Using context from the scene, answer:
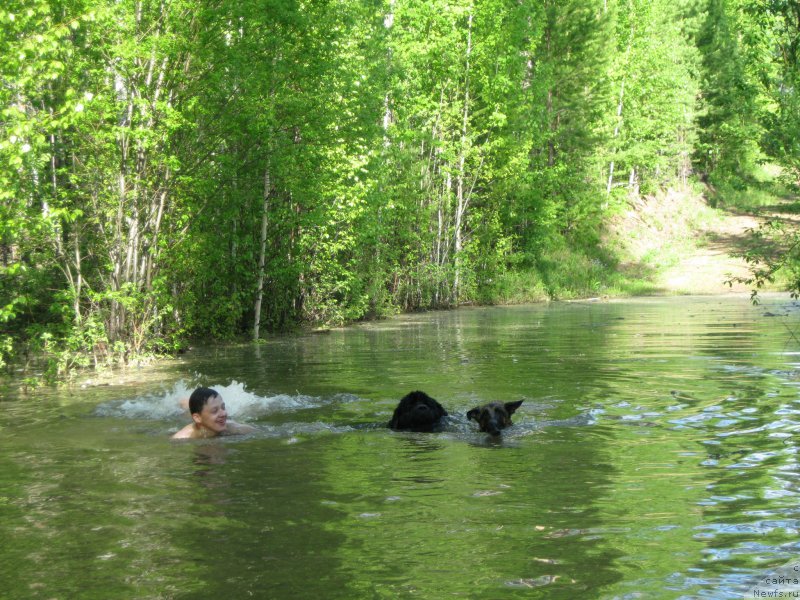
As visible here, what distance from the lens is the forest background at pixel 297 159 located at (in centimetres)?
1530

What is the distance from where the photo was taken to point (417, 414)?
1014 centimetres

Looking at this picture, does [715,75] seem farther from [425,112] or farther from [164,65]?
[164,65]

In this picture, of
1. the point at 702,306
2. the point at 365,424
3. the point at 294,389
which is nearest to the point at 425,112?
the point at 702,306

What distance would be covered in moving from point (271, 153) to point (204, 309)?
408 cm

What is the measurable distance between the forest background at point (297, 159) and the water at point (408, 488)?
3084mm

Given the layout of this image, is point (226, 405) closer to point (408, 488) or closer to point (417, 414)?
point (417, 414)

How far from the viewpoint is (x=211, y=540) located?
5.88 metres

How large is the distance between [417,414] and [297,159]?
13.1 metres

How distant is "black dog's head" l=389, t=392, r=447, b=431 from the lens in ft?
33.2

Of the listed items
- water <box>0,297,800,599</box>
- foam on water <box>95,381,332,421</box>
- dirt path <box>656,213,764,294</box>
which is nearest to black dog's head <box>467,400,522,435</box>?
water <box>0,297,800,599</box>

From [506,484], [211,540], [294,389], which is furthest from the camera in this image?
[294,389]

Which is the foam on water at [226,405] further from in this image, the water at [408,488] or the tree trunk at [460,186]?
the tree trunk at [460,186]

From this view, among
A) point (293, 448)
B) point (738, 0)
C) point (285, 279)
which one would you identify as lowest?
point (293, 448)

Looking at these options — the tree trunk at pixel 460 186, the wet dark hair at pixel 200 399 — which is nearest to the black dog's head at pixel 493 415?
the wet dark hair at pixel 200 399
